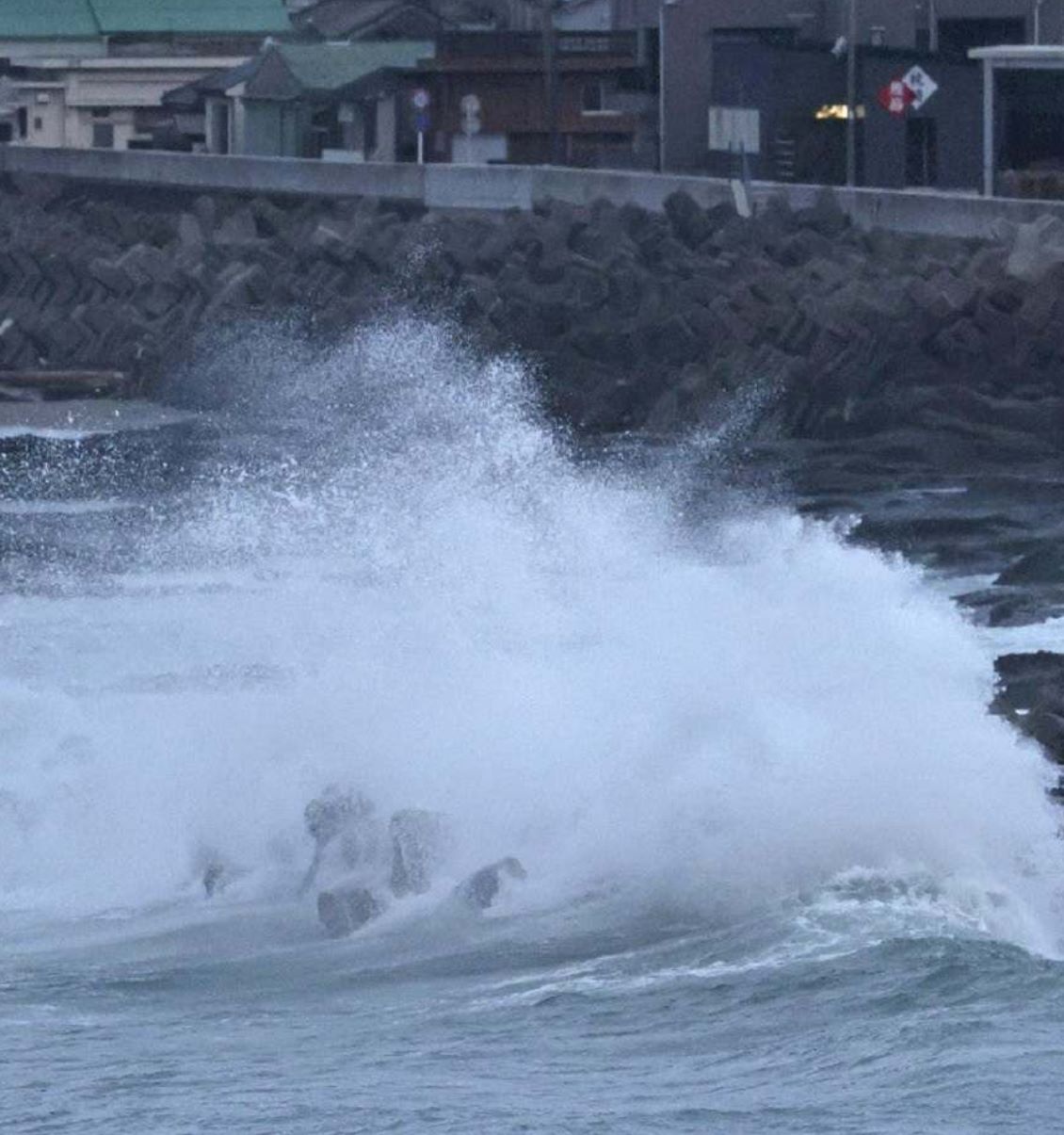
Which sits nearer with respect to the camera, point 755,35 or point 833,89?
point 833,89

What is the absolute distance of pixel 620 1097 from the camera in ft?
23.3

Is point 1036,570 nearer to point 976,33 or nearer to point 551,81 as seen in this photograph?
point 551,81

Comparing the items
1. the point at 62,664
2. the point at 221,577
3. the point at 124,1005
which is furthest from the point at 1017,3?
the point at 124,1005

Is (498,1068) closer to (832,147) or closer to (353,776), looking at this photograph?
(353,776)

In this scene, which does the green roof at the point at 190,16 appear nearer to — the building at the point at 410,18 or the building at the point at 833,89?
the building at the point at 410,18

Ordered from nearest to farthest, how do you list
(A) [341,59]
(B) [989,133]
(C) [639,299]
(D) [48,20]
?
(C) [639,299], (B) [989,133], (A) [341,59], (D) [48,20]

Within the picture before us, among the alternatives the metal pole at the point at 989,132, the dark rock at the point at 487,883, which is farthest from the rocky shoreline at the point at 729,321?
the dark rock at the point at 487,883

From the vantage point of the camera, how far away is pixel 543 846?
9.71 meters

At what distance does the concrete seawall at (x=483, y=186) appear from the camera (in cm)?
2612

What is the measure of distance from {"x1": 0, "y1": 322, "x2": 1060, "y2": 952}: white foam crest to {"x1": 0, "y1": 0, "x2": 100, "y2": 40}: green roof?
38.2m

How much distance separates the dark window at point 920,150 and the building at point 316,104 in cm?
951

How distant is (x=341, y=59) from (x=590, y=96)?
4841 mm

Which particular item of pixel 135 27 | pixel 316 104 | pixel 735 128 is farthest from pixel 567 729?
pixel 135 27

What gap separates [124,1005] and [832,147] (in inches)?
1180
